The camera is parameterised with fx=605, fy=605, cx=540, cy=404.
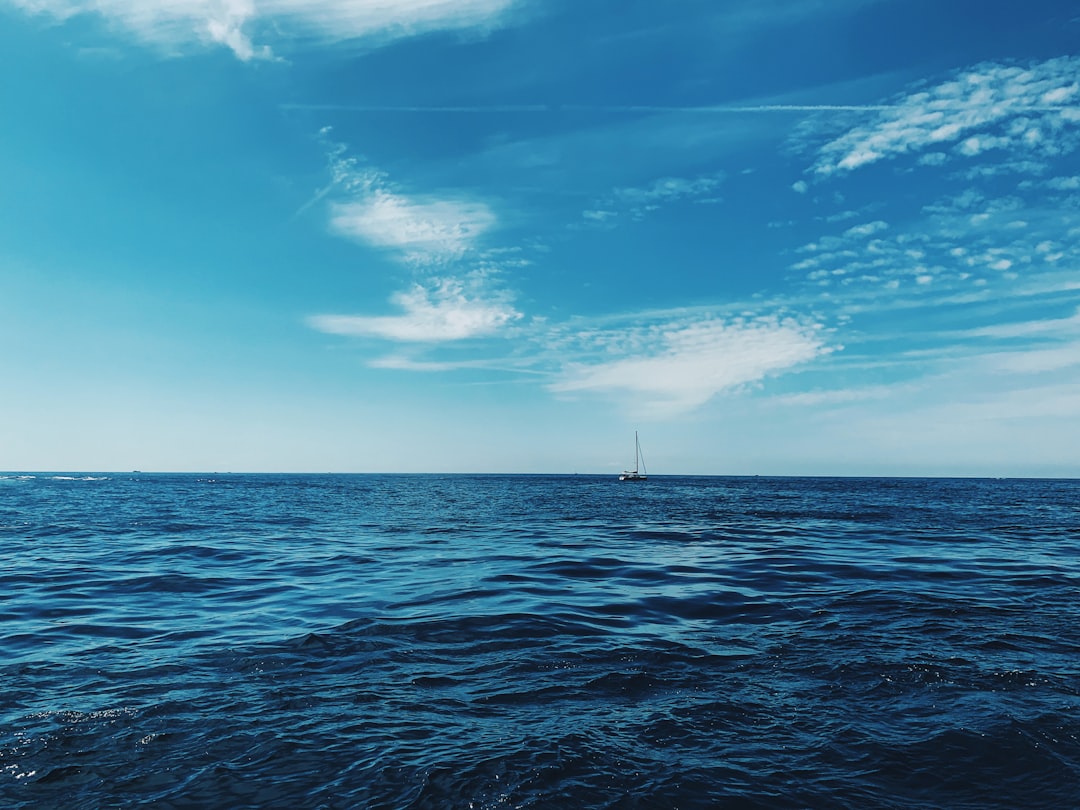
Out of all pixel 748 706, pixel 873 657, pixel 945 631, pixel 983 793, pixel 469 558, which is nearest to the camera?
pixel 983 793

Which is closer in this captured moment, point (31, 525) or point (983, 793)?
point (983, 793)

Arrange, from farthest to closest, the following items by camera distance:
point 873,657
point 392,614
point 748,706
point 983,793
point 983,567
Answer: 1. point 983,567
2. point 392,614
3. point 873,657
4. point 748,706
5. point 983,793

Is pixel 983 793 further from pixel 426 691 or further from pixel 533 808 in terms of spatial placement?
pixel 426 691

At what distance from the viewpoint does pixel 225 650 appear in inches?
419

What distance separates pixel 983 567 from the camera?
20.0 m

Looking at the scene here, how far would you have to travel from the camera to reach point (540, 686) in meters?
8.94

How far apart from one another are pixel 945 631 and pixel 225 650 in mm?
13440

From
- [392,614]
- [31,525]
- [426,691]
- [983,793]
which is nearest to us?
[983,793]

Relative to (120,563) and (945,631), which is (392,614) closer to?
(945,631)

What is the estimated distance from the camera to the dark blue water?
6219 mm

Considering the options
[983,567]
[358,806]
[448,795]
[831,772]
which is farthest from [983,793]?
[983,567]

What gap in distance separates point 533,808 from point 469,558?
1699cm

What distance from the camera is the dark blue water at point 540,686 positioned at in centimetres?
622

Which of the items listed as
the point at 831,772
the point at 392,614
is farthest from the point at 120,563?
the point at 831,772
